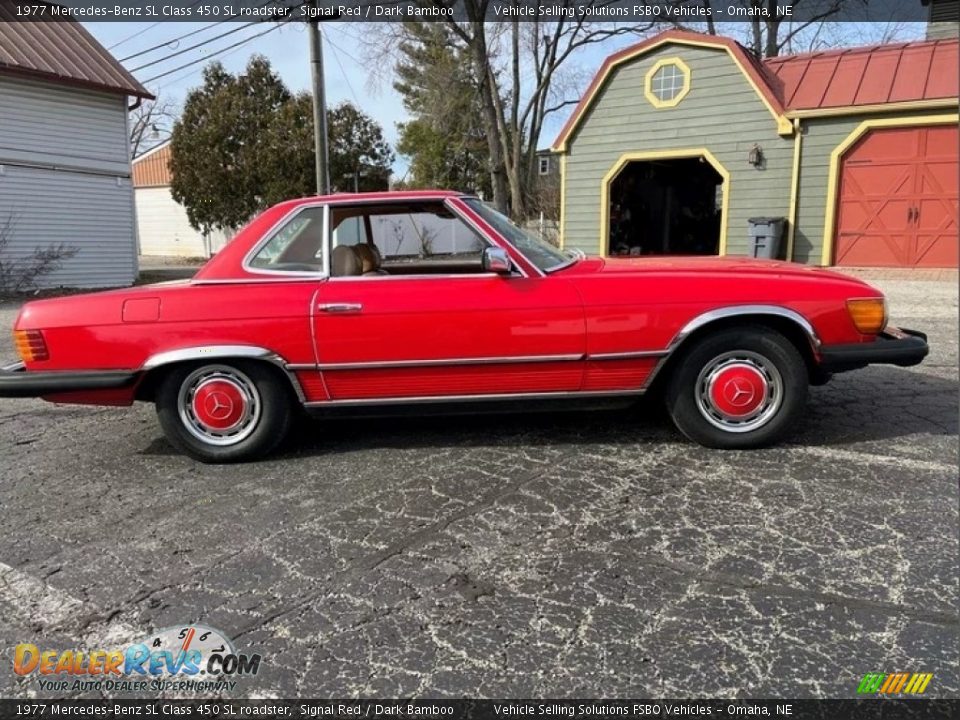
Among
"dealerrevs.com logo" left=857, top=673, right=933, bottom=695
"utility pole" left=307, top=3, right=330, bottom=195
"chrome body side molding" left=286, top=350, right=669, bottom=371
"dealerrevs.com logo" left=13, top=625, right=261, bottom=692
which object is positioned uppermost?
"utility pole" left=307, top=3, right=330, bottom=195

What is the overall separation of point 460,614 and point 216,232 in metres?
33.1

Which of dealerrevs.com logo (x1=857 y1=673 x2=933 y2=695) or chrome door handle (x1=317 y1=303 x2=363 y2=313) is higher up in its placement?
chrome door handle (x1=317 y1=303 x2=363 y2=313)

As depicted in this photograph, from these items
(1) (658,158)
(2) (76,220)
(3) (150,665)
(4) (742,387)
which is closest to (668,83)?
(1) (658,158)

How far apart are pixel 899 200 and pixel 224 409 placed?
39.4 ft

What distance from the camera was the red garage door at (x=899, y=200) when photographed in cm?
1140

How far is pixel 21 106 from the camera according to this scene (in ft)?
51.5

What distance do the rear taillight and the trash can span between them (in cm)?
1169

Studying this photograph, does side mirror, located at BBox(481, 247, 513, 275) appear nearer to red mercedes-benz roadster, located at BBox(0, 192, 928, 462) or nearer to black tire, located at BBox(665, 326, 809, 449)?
red mercedes-benz roadster, located at BBox(0, 192, 928, 462)

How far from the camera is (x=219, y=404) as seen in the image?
12.4 ft

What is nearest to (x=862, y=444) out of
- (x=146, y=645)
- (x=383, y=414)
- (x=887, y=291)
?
(x=383, y=414)

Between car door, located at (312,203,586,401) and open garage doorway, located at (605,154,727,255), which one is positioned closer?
car door, located at (312,203,586,401)

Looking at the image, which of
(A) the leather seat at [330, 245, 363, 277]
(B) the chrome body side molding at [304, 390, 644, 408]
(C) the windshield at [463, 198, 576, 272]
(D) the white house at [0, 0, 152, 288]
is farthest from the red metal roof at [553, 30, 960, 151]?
(D) the white house at [0, 0, 152, 288]

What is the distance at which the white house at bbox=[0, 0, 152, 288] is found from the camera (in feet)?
51.5

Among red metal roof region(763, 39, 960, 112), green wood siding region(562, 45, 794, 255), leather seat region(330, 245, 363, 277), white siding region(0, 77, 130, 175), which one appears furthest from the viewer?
white siding region(0, 77, 130, 175)
